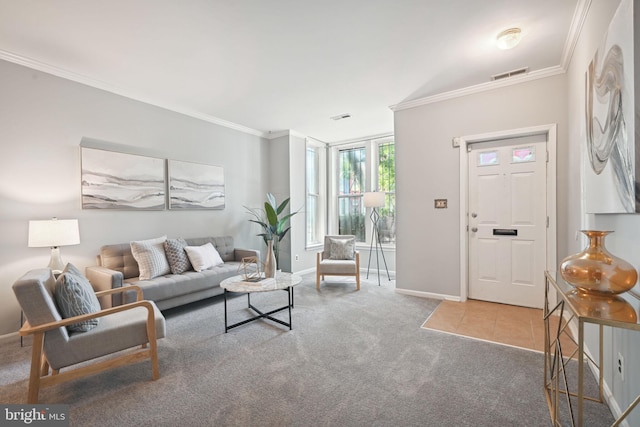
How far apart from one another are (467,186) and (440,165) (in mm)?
431

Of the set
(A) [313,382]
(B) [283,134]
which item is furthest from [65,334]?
(B) [283,134]

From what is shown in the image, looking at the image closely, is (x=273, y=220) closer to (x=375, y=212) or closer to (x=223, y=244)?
(x=223, y=244)

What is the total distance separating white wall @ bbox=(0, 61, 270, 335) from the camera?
2.72 meters

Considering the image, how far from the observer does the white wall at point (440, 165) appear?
3266 millimetres

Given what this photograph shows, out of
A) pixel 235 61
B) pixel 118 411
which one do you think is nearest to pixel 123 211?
pixel 235 61

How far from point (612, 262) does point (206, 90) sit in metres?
3.94

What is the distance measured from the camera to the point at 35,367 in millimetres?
1678

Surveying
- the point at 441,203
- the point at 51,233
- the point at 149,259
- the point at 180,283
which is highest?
the point at 441,203

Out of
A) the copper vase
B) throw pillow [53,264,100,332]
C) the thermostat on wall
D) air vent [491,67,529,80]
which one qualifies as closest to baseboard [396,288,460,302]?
the thermostat on wall

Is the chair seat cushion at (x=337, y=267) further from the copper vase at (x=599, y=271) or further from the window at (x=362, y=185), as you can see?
the copper vase at (x=599, y=271)

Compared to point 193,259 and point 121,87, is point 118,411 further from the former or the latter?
point 121,87

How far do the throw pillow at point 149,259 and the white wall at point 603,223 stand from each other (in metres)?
3.87

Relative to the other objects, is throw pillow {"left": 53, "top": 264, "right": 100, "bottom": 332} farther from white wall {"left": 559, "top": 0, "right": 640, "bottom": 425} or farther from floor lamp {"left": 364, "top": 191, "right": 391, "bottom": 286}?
floor lamp {"left": 364, "top": 191, "right": 391, "bottom": 286}

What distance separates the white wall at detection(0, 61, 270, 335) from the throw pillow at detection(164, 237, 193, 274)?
1.41 feet
